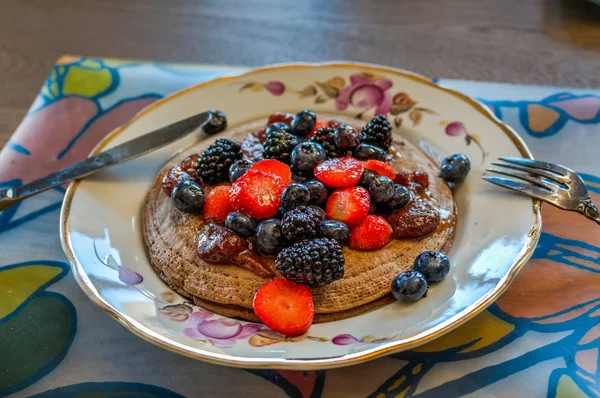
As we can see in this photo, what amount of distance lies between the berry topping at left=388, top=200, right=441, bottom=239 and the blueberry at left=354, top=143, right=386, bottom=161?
0.24 metres

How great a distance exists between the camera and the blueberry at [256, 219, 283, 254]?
5.38 feet

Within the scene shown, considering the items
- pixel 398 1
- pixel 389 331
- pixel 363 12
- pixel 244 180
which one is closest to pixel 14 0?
pixel 363 12

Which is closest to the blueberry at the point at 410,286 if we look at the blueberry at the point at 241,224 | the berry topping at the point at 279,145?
the blueberry at the point at 241,224

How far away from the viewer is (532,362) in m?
1.52

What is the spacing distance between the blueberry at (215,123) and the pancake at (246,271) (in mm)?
436

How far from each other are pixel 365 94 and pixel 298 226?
1.04 metres

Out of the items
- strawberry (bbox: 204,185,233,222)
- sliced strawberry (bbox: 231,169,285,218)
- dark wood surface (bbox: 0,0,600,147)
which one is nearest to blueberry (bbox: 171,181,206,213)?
strawberry (bbox: 204,185,233,222)

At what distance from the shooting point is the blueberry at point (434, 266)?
5.37 ft

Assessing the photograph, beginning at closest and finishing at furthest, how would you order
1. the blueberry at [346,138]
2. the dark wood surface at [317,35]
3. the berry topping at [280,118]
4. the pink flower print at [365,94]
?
the blueberry at [346,138]
the berry topping at [280,118]
the pink flower print at [365,94]
the dark wood surface at [317,35]

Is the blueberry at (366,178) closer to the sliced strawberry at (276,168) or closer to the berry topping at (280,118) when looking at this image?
the sliced strawberry at (276,168)

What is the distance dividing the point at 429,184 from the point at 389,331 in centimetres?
70

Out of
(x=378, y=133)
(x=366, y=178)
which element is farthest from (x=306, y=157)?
(x=378, y=133)

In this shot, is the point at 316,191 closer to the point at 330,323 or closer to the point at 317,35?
the point at 330,323

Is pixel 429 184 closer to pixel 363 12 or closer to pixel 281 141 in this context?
pixel 281 141
